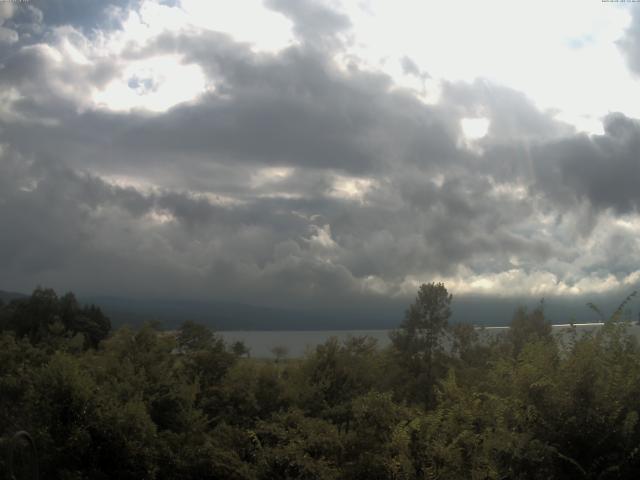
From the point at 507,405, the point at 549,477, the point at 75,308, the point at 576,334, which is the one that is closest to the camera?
the point at 549,477

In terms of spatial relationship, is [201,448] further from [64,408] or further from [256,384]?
[256,384]

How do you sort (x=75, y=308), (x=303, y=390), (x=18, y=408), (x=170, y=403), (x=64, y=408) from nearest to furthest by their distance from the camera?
(x=64, y=408)
(x=18, y=408)
(x=170, y=403)
(x=303, y=390)
(x=75, y=308)

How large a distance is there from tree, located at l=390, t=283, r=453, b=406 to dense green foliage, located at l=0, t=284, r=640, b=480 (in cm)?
496

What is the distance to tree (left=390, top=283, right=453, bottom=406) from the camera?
3173 cm

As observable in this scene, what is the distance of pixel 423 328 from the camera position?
32.4 metres

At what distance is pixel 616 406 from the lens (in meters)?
6.87

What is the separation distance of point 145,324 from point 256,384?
5.36m

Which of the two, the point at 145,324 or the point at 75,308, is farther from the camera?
the point at 75,308

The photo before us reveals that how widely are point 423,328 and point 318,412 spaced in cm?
1635

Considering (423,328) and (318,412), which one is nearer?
(318,412)

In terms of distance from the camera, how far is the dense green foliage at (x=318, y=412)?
696 cm

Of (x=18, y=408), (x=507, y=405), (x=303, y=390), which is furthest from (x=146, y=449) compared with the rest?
(x=507, y=405)

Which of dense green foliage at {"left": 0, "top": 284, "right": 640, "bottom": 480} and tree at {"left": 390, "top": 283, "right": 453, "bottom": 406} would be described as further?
tree at {"left": 390, "top": 283, "right": 453, "bottom": 406}

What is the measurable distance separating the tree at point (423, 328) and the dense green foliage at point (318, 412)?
4956 mm
